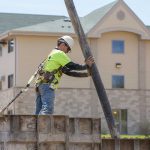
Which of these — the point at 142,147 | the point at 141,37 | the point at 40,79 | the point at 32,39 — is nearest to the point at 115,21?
the point at 141,37

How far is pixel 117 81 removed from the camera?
5319 centimetres

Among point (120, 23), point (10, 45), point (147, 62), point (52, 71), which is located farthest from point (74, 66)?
point (147, 62)

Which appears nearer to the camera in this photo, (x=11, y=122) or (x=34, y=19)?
(x=11, y=122)

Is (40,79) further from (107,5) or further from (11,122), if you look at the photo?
(107,5)

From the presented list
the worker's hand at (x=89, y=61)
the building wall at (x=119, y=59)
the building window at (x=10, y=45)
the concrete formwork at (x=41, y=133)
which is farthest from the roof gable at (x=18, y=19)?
the concrete formwork at (x=41, y=133)

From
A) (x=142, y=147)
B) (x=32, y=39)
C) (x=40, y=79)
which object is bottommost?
(x=142, y=147)

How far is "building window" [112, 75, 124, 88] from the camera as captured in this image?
5306 centimetres

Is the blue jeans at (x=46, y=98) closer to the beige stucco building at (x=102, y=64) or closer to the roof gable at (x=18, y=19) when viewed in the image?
the beige stucco building at (x=102, y=64)

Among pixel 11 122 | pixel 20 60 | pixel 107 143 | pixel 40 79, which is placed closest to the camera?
pixel 11 122

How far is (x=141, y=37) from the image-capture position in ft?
174

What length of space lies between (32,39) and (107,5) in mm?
6653

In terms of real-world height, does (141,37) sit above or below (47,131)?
above

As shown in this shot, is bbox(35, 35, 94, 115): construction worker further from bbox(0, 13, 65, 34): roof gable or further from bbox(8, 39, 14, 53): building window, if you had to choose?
bbox(0, 13, 65, 34): roof gable

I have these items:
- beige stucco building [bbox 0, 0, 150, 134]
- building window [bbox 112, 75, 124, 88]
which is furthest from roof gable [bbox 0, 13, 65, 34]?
building window [bbox 112, 75, 124, 88]
